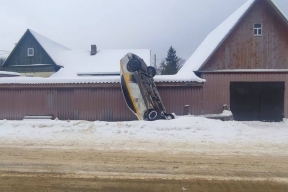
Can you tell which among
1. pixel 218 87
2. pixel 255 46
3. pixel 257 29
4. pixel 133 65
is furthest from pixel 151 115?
pixel 257 29

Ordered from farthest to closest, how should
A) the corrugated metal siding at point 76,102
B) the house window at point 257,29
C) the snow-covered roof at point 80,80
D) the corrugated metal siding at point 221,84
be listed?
the house window at point 257,29 → the corrugated metal siding at point 221,84 → the corrugated metal siding at point 76,102 → the snow-covered roof at point 80,80

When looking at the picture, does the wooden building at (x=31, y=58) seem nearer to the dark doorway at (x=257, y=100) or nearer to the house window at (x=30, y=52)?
the house window at (x=30, y=52)

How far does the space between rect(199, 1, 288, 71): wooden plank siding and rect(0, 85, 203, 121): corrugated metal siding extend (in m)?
2.87

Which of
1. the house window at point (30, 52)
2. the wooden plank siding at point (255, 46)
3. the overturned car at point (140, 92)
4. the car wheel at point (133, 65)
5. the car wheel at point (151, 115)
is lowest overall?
the car wheel at point (151, 115)

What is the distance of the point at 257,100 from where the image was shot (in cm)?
1520

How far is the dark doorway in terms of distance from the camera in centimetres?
1496

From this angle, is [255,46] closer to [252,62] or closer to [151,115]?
[252,62]

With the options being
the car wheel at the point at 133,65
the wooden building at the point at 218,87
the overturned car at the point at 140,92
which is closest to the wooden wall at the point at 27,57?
the wooden building at the point at 218,87

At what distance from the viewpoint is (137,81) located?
12.0 m

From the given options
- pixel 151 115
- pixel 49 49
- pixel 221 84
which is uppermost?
pixel 49 49

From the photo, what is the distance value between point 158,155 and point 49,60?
23.9 m

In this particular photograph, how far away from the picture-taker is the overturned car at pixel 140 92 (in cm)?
1162

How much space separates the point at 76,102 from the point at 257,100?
1059 cm

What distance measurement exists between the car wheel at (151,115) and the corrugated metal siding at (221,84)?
4198 mm
